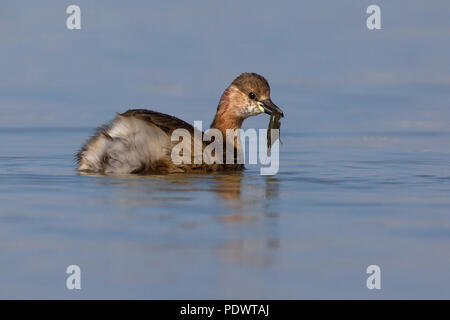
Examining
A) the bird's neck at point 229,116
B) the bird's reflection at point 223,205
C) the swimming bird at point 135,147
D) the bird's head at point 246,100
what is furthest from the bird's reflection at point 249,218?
the bird's head at point 246,100

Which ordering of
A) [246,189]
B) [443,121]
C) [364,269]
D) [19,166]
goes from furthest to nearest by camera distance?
[443,121] → [19,166] → [246,189] → [364,269]

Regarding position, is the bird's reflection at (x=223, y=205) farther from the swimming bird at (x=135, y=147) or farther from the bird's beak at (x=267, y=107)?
the bird's beak at (x=267, y=107)

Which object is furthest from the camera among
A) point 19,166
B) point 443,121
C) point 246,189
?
point 443,121

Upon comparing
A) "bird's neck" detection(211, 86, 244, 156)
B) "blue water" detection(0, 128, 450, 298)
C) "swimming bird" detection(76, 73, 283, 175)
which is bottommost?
"blue water" detection(0, 128, 450, 298)

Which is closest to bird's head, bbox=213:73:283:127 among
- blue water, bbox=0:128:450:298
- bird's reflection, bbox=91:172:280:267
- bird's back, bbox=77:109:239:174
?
blue water, bbox=0:128:450:298

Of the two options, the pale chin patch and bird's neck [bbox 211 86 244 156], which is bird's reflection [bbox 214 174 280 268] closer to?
bird's neck [bbox 211 86 244 156]

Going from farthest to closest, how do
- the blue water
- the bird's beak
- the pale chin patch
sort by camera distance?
the pale chin patch → the bird's beak → the blue water

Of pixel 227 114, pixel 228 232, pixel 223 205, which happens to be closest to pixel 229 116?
pixel 227 114

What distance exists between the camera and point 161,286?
20.5 ft

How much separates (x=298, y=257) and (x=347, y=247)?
49 cm

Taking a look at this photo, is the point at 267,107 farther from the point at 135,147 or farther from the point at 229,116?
the point at 135,147

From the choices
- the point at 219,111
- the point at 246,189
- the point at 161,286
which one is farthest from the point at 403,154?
→ the point at 161,286

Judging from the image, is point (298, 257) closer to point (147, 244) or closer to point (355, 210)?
point (147, 244)

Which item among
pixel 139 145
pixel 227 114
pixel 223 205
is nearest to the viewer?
pixel 223 205
